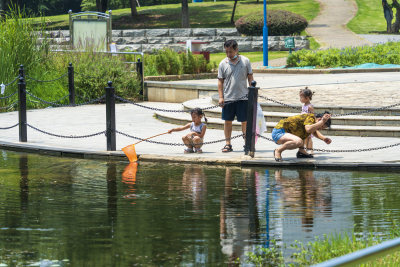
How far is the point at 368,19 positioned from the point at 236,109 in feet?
133

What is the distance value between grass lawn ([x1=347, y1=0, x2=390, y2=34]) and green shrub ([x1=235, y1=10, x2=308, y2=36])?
484 centimetres

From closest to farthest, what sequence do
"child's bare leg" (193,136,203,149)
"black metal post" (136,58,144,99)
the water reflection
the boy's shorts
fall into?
the water reflection, the boy's shorts, "child's bare leg" (193,136,203,149), "black metal post" (136,58,144,99)

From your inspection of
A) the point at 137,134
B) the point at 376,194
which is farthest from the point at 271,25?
the point at 376,194

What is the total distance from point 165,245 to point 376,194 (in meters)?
3.33

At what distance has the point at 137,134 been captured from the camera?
583 inches

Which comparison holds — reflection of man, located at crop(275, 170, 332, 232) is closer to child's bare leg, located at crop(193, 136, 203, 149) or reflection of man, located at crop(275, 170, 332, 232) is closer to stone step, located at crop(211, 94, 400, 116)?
child's bare leg, located at crop(193, 136, 203, 149)

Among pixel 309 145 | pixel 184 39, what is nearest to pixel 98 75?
pixel 309 145

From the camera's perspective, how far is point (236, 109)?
40.4 feet

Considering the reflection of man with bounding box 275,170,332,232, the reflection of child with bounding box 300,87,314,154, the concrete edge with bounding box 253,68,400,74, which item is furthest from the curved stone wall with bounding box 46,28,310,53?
the reflection of man with bounding box 275,170,332,232

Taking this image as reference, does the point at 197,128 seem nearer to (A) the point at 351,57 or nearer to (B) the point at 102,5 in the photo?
(A) the point at 351,57

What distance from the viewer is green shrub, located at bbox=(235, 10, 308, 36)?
41656 millimetres

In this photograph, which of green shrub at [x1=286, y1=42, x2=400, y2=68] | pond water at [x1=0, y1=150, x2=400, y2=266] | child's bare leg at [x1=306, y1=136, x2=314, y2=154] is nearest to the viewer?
pond water at [x1=0, y1=150, x2=400, y2=266]

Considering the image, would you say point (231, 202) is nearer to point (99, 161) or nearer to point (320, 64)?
point (99, 161)

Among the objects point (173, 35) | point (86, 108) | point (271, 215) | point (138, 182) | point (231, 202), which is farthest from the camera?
point (173, 35)
